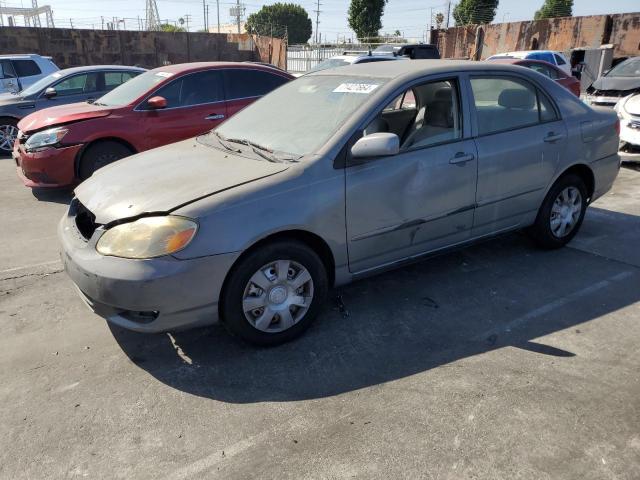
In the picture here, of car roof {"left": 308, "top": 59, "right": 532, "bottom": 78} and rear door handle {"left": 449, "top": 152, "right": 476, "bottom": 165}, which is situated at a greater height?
car roof {"left": 308, "top": 59, "right": 532, "bottom": 78}

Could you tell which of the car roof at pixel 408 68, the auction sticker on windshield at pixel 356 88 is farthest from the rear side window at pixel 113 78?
the auction sticker on windshield at pixel 356 88

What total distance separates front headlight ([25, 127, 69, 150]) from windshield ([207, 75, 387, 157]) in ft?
10.1

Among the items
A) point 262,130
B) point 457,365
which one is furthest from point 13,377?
point 457,365

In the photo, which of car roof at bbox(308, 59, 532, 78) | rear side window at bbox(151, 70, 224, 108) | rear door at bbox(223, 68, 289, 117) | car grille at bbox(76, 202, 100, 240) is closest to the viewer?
car grille at bbox(76, 202, 100, 240)

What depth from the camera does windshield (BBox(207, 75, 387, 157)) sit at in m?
3.46

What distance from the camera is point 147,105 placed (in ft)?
21.9

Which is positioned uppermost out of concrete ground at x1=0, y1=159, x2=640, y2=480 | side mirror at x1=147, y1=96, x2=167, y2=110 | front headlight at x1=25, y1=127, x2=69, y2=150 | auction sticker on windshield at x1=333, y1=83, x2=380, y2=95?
auction sticker on windshield at x1=333, y1=83, x2=380, y2=95

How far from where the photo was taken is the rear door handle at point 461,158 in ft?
12.3

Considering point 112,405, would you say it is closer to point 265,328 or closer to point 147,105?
point 265,328

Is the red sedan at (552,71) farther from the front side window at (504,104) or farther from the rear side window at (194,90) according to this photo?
the front side window at (504,104)

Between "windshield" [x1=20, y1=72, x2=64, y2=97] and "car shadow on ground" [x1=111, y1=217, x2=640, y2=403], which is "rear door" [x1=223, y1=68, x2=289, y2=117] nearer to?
"windshield" [x1=20, y1=72, x2=64, y2=97]

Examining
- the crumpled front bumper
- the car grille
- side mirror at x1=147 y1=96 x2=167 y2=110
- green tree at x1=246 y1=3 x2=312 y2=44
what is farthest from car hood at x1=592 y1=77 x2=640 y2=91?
green tree at x1=246 y1=3 x2=312 y2=44

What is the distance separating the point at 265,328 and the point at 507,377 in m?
1.43

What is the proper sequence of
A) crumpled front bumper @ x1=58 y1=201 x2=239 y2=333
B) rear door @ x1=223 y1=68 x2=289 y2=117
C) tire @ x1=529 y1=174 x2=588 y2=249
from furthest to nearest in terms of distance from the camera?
rear door @ x1=223 y1=68 x2=289 y2=117, tire @ x1=529 y1=174 x2=588 y2=249, crumpled front bumper @ x1=58 y1=201 x2=239 y2=333
